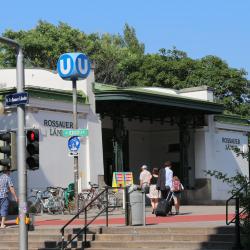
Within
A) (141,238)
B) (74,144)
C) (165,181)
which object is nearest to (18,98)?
(141,238)

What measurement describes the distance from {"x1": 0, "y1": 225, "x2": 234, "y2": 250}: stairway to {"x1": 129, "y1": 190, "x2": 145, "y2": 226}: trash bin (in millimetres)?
741

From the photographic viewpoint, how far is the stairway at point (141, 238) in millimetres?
16250

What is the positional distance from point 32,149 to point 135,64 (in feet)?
133

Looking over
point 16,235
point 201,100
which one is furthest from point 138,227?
point 201,100

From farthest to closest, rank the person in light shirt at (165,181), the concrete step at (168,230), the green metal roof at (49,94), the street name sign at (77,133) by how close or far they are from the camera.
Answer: the green metal roof at (49,94) < the person in light shirt at (165,181) < the street name sign at (77,133) < the concrete step at (168,230)

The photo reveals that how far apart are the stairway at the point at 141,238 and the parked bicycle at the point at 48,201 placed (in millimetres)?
7355

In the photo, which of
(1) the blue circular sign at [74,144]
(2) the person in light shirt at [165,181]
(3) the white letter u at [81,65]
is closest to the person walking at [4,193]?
(1) the blue circular sign at [74,144]

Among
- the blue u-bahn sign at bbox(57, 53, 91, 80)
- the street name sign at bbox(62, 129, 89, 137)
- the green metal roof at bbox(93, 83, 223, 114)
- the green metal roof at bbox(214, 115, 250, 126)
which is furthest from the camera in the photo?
the green metal roof at bbox(214, 115, 250, 126)

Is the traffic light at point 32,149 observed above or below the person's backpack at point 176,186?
above

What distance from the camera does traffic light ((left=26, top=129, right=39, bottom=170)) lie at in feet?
50.7

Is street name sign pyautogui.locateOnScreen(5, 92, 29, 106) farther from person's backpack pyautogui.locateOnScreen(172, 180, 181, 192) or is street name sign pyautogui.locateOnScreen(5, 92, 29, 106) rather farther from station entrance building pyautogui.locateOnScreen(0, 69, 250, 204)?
station entrance building pyautogui.locateOnScreen(0, 69, 250, 204)

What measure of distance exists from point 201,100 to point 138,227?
60.8 feet

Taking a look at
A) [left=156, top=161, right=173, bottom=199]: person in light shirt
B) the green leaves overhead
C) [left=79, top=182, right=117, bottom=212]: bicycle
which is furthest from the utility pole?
the green leaves overhead

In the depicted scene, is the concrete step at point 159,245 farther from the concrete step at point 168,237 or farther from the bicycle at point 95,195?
the bicycle at point 95,195
